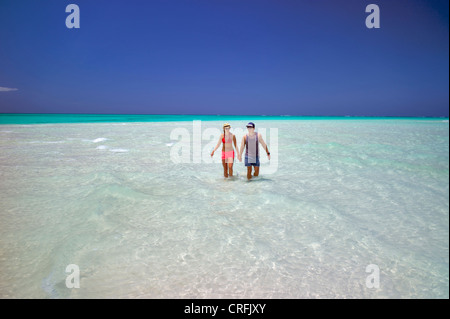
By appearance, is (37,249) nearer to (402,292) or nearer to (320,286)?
(320,286)

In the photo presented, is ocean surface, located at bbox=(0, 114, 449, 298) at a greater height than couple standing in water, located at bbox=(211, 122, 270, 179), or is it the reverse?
couple standing in water, located at bbox=(211, 122, 270, 179)

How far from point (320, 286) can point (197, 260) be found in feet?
5.32

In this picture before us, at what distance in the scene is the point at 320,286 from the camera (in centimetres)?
303

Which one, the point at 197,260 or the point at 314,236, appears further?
the point at 314,236

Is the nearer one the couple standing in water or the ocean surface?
the ocean surface

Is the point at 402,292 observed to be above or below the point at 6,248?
below

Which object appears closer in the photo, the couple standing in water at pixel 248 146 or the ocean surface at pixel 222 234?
the ocean surface at pixel 222 234

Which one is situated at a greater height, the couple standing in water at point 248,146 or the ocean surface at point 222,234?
the couple standing in water at point 248,146

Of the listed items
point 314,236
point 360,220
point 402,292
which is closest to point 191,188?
point 314,236

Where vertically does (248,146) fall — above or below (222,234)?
above

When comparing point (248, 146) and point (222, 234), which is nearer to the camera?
point (222, 234)
